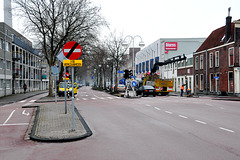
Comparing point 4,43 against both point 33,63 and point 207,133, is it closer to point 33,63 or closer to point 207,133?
point 33,63

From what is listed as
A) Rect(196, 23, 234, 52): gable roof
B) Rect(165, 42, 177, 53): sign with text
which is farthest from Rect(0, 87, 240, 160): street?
Rect(165, 42, 177, 53): sign with text

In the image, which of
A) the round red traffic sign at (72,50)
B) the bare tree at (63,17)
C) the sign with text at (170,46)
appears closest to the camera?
the round red traffic sign at (72,50)

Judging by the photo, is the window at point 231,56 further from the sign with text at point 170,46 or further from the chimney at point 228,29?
the sign with text at point 170,46

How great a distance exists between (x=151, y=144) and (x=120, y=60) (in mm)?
46067

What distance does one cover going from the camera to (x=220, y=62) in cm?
3850

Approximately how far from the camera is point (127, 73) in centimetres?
3275

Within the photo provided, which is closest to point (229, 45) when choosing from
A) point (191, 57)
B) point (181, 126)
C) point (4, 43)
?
point (191, 57)

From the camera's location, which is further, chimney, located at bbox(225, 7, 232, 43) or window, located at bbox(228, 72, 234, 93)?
chimney, located at bbox(225, 7, 232, 43)

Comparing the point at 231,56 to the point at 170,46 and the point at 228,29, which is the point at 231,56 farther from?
the point at 170,46

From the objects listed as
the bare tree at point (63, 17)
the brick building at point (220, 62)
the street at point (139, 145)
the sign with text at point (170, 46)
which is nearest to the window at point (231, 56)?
the brick building at point (220, 62)

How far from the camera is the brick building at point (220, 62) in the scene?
1374 inches

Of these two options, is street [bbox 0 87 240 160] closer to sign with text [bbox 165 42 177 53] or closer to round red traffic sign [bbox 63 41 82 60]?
round red traffic sign [bbox 63 41 82 60]

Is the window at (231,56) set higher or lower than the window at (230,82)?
higher

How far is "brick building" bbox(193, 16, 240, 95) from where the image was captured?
34.9 m
